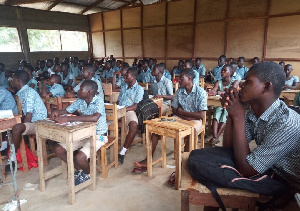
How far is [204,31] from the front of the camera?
9414 millimetres

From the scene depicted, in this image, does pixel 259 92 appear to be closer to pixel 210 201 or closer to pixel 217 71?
pixel 210 201

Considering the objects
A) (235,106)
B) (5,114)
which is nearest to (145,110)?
(5,114)

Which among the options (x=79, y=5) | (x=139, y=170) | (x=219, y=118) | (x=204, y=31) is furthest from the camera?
(x=79, y=5)

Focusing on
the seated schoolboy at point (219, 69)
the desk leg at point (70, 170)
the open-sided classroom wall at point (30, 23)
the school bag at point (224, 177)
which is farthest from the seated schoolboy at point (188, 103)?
the open-sided classroom wall at point (30, 23)

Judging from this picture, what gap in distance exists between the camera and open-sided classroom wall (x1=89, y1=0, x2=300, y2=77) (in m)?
7.69

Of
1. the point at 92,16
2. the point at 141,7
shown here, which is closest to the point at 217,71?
the point at 141,7

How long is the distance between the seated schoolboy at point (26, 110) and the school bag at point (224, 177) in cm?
251

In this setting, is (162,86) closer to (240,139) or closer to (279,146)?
(240,139)

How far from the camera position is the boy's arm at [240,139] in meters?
1.32

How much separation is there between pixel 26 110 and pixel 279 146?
10.1 ft

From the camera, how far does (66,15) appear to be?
12.3 m

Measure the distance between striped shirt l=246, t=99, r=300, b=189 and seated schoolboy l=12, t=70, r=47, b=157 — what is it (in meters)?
2.84

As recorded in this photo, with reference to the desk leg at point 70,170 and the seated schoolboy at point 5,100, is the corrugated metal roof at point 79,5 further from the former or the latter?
the desk leg at point 70,170

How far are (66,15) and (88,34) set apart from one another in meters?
1.63
